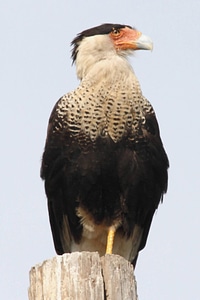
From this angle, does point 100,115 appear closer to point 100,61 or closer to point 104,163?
point 104,163

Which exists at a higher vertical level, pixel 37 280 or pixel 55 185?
pixel 55 185

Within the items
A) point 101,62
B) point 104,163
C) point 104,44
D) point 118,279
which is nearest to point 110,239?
point 104,163

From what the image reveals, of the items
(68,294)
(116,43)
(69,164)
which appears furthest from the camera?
(116,43)

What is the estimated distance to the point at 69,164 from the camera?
6.63 m

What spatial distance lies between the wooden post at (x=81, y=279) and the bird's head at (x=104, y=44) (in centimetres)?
298

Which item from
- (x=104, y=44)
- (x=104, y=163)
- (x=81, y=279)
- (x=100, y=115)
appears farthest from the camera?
(x=104, y=44)

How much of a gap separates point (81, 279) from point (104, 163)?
7.55ft

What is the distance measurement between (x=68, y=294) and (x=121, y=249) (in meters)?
2.78

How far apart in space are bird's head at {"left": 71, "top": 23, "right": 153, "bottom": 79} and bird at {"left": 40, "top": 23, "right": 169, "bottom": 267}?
0.7 inches

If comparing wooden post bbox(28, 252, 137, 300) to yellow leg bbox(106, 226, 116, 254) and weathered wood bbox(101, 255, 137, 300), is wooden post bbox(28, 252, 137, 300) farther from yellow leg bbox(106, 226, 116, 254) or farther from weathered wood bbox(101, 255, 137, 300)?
yellow leg bbox(106, 226, 116, 254)

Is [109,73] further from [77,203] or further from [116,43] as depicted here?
[77,203]

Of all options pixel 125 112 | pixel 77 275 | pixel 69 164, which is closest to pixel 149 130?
pixel 125 112

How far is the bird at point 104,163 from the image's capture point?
659 centimetres

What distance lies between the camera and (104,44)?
7230 millimetres
